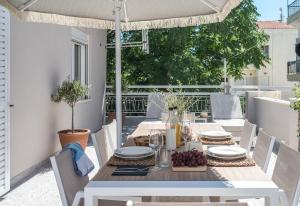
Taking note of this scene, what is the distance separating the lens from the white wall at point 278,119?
6.06m

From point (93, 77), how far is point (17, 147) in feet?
14.5

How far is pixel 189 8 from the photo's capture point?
3.56 meters

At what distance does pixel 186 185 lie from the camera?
183 centimetres

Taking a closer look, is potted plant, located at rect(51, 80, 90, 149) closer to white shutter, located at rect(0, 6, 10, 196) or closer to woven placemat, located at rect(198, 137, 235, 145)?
white shutter, located at rect(0, 6, 10, 196)

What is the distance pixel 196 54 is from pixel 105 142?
10.1m

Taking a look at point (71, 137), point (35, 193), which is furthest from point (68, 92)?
point (35, 193)

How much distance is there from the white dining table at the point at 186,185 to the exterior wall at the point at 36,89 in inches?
114

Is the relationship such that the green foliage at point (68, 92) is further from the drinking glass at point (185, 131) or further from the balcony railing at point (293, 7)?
the balcony railing at point (293, 7)

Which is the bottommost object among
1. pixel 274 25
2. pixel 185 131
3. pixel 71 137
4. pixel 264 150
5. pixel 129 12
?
pixel 71 137

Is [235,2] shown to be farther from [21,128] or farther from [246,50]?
[246,50]

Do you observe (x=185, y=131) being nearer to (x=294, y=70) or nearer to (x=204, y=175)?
(x=204, y=175)

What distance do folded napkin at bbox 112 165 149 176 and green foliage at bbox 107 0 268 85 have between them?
8769 millimetres

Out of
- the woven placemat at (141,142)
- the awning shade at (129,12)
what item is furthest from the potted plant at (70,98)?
the woven placemat at (141,142)

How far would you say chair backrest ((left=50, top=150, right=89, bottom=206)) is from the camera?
1.97 metres
